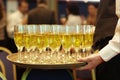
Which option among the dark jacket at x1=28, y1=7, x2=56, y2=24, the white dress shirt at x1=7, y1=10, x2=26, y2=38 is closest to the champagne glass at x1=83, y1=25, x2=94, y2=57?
the dark jacket at x1=28, y1=7, x2=56, y2=24

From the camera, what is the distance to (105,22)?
7.29 ft

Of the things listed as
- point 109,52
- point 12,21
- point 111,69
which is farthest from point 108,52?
point 12,21

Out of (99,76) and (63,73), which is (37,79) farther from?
(99,76)

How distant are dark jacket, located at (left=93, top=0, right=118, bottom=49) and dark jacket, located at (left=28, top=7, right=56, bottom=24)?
286cm

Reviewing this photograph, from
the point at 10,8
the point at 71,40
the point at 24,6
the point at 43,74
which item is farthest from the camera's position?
the point at 10,8

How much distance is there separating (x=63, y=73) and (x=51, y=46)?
283mm

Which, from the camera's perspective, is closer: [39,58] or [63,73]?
[39,58]

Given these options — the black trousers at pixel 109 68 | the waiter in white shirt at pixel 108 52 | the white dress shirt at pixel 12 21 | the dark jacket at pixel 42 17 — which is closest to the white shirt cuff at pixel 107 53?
the waiter in white shirt at pixel 108 52

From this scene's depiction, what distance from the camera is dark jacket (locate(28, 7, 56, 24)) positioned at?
5102mm

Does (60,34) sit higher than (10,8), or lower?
higher

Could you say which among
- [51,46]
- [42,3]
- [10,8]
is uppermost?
[51,46]

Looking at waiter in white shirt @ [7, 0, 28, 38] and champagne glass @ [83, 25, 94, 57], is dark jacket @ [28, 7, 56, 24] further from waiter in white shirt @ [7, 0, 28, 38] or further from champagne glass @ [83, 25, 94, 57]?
champagne glass @ [83, 25, 94, 57]

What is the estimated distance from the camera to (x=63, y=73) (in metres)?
2.41

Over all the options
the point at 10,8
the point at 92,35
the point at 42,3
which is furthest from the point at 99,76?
the point at 10,8
